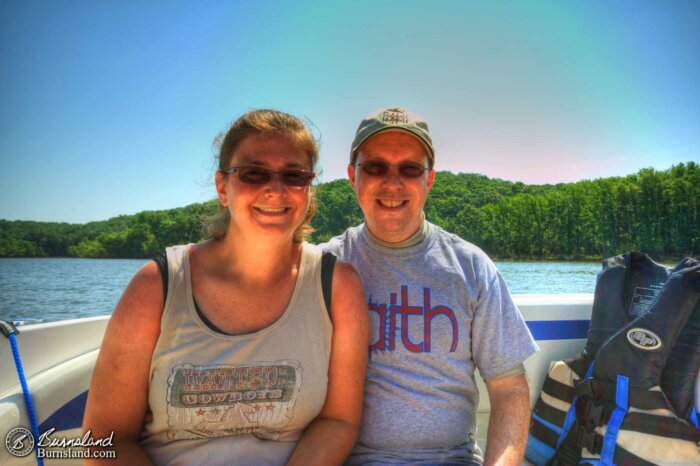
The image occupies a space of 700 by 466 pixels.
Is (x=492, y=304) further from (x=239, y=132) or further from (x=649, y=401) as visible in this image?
(x=239, y=132)

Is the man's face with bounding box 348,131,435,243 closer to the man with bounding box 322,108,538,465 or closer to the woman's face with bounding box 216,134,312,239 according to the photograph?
the man with bounding box 322,108,538,465

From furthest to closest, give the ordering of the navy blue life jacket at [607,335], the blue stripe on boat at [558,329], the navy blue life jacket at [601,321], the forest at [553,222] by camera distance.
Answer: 1. the forest at [553,222]
2. the blue stripe on boat at [558,329]
3. the navy blue life jacket at [601,321]
4. the navy blue life jacket at [607,335]

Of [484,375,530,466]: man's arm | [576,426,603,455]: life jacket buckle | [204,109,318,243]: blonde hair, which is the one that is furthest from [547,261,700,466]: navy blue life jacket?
[204,109,318,243]: blonde hair

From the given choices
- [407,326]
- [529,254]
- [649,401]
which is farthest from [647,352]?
[529,254]

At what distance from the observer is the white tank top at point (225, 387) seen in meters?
1.29

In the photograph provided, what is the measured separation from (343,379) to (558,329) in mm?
1636

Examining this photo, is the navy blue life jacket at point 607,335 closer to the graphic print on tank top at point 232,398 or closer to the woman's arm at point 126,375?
the graphic print on tank top at point 232,398

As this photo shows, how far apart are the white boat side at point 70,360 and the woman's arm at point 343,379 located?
3.45ft

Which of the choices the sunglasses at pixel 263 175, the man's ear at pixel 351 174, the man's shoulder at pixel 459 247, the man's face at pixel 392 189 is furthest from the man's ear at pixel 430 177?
the sunglasses at pixel 263 175

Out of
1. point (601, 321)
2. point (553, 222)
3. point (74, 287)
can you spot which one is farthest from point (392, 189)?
point (553, 222)

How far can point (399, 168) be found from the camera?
72.4 inches

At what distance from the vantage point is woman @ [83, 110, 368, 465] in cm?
128

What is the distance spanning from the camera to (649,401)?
1821 millimetres

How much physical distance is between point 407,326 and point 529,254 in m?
40.3
